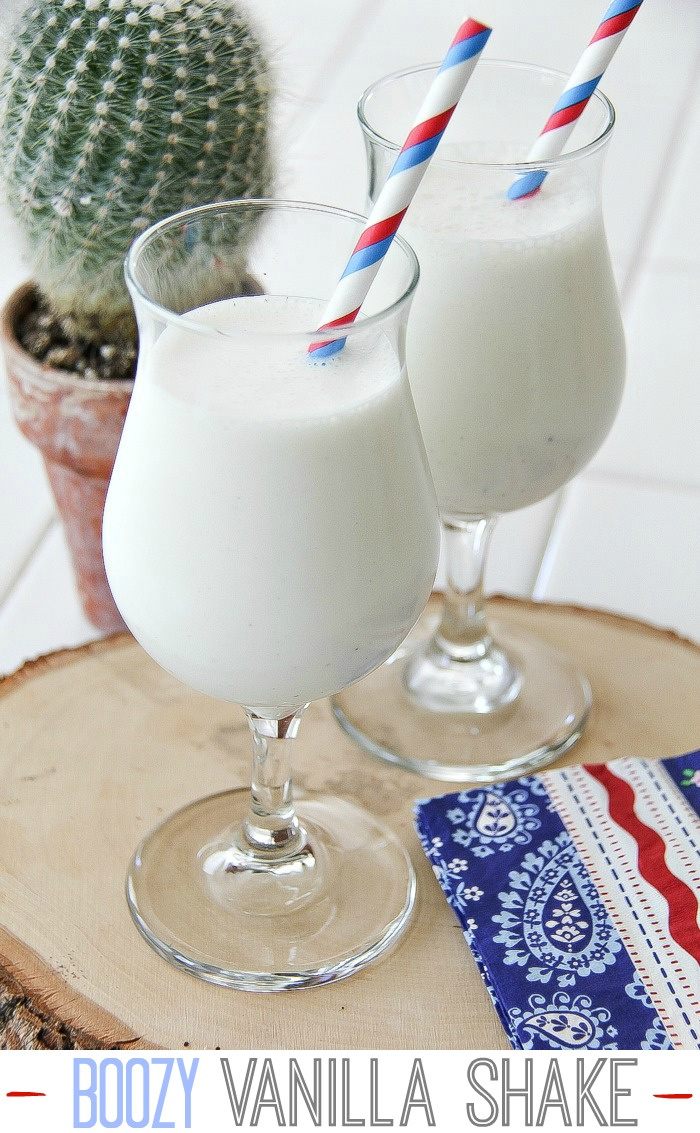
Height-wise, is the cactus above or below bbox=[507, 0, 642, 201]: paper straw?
below

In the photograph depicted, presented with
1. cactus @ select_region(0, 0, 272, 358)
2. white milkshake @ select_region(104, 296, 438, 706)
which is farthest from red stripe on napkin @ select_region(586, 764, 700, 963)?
cactus @ select_region(0, 0, 272, 358)

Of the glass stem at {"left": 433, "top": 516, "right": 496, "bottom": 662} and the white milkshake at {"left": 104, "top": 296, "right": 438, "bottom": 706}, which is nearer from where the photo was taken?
the white milkshake at {"left": 104, "top": 296, "right": 438, "bottom": 706}

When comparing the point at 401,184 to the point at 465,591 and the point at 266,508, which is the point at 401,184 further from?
the point at 465,591

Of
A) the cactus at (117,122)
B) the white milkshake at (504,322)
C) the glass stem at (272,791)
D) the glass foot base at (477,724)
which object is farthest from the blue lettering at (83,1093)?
the cactus at (117,122)

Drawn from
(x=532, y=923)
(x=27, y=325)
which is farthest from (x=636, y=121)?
Result: (x=532, y=923)

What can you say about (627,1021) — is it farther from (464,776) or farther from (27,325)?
(27,325)

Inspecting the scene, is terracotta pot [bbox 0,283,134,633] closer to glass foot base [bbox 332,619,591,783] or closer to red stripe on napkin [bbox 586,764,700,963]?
glass foot base [bbox 332,619,591,783]

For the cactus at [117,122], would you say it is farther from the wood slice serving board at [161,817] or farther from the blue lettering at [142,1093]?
the blue lettering at [142,1093]
